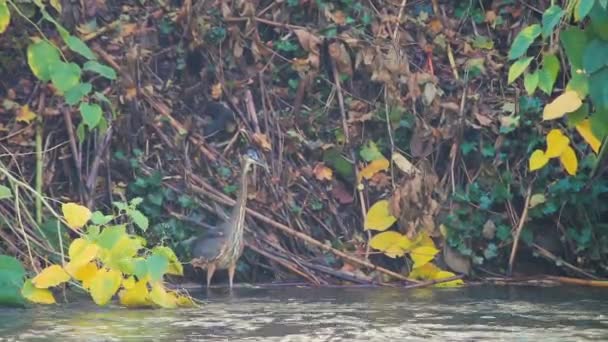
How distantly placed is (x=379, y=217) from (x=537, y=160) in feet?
3.05

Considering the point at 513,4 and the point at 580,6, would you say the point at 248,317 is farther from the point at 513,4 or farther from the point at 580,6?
the point at 513,4

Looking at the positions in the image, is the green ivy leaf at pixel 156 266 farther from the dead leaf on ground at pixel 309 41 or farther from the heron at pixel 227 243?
the dead leaf on ground at pixel 309 41

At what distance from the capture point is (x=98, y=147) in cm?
671

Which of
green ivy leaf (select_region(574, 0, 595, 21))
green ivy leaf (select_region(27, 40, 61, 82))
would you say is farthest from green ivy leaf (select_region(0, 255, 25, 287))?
green ivy leaf (select_region(574, 0, 595, 21))

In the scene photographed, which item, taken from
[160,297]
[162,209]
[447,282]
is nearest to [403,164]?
[447,282]

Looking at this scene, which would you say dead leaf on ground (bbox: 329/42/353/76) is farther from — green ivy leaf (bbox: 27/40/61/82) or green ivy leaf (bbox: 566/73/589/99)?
green ivy leaf (bbox: 566/73/589/99)

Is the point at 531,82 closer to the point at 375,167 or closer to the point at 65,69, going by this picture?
the point at 375,167

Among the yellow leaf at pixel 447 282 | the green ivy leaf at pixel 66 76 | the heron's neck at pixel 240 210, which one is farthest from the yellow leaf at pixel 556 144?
the green ivy leaf at pixel 66 76

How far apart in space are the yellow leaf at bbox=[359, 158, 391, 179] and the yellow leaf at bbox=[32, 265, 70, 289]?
2.19m

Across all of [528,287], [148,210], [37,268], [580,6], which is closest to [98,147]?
[148,210]

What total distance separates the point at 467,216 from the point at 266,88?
138cm

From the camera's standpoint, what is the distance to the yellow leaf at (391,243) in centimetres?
661

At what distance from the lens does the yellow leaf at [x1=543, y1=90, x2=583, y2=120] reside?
510 cm

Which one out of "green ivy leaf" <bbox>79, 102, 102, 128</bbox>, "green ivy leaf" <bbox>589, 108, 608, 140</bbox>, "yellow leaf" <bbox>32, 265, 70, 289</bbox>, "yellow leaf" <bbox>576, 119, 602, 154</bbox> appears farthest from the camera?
"green ivy leaf" <bbox>79, 102, 102, 128</bbox>
